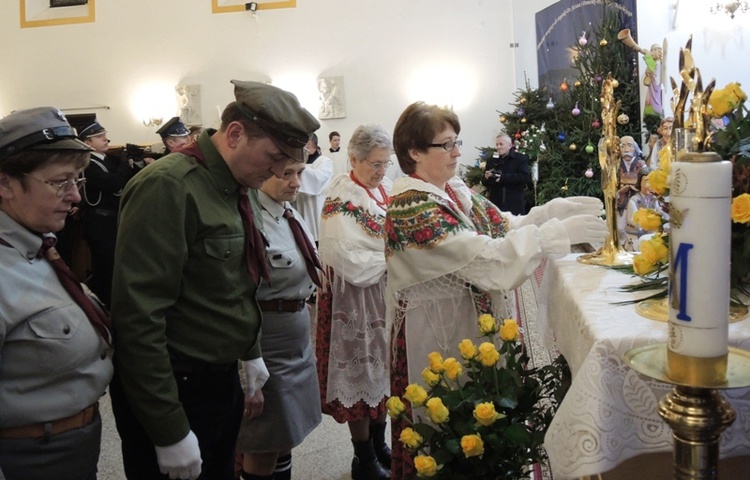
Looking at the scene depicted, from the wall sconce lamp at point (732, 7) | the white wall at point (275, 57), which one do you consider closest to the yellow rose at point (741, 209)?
the wall sconce lamp at point (732, 7)

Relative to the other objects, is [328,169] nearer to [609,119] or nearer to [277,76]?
[277,76]

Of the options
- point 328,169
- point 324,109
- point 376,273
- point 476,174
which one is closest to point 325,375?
point 376,273

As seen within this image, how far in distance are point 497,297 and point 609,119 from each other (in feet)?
2.17

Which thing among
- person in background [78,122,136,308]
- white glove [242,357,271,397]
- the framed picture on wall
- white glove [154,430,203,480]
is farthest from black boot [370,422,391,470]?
the framed picture on wall

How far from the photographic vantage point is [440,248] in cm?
210

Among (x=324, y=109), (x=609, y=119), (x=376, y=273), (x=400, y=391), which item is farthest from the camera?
(x=324, y=109)

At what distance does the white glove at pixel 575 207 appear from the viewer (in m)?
2.23

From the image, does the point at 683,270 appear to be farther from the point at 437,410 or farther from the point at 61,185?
the point at 61,185

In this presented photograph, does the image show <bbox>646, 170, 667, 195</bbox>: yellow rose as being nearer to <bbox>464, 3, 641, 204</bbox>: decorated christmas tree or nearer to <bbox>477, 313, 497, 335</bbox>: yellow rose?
<bbox>477, 313, 497, 335</bbox>: yellow rose

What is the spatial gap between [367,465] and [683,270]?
245 centimetres

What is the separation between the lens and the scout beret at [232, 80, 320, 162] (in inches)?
61.4

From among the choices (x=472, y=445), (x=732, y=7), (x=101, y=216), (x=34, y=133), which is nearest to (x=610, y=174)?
(x=472, y=445)

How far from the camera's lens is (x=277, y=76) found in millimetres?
10555

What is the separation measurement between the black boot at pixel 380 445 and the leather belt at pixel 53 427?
1782 mm
